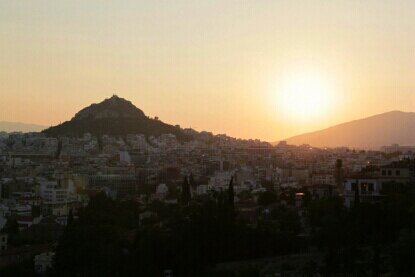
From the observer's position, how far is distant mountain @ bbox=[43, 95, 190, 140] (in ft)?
299

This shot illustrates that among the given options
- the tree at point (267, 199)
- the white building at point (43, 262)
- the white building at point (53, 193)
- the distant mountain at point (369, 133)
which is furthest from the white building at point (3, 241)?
the distant mountain at point (369, 133)

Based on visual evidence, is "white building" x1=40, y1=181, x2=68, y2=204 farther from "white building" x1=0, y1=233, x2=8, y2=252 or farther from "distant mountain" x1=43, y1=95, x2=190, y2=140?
"distant mountain" x1=43, y1=95, x2=190, y2=140

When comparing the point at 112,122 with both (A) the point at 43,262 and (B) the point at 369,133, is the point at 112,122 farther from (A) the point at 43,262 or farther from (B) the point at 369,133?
Answer: (A) the point at 43,262

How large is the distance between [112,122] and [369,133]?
4094cm

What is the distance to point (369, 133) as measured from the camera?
Result: 114 metres

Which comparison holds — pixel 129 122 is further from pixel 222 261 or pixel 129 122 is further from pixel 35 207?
pixel 222 261

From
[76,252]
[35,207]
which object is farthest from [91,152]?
[76,252]

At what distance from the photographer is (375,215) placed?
1802 cm

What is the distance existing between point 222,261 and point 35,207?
2277 centimetres

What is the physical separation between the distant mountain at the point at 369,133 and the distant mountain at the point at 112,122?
1016 inches

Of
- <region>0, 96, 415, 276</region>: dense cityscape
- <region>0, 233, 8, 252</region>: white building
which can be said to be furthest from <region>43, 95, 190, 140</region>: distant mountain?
<region>0, 233, 8, 252</region>: white building

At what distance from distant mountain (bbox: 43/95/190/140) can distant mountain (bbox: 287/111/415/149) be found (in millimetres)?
25800

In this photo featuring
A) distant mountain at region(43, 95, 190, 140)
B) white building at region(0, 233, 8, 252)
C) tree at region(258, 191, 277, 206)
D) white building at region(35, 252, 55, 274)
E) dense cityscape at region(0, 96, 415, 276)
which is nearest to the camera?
dense cityscape at region(0, 96, 415, 276)

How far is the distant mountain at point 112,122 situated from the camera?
91.0 m
